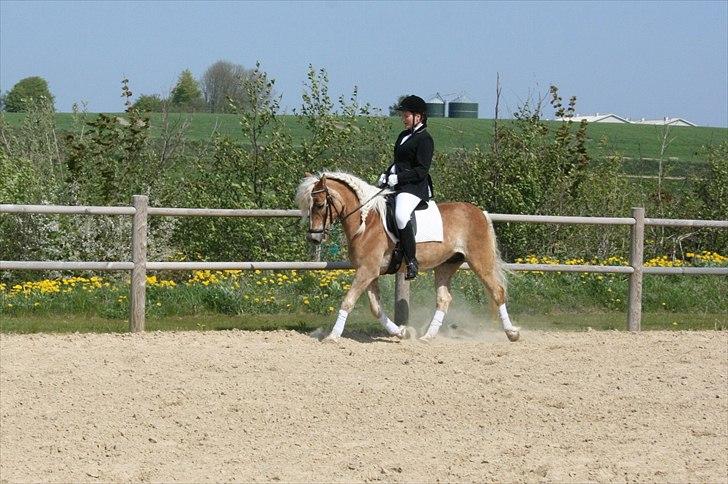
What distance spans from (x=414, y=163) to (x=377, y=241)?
2.65ft

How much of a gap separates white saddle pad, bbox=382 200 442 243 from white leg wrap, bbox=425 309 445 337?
29.3 inches

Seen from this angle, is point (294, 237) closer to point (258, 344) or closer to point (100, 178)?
point (100, 178)

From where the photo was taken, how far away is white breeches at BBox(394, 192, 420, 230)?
10.3 m

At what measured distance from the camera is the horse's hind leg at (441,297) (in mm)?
10719

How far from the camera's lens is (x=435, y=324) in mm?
10734

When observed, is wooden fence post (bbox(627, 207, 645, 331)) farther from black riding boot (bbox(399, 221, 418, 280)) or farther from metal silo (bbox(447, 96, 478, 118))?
metal silo (bbox(447, 96, 478, 118))

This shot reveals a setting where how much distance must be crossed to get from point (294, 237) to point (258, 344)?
12.6 feet

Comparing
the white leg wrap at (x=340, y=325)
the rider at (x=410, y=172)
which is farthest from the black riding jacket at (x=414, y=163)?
the white leg wrap at (x=340, y=325)

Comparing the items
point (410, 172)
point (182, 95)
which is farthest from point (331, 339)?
point (182, 95)

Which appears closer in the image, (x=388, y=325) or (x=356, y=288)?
(x=356, y=288)

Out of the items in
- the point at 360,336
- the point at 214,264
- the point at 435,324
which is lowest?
the point at 360,336

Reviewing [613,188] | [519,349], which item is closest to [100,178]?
[519,349]

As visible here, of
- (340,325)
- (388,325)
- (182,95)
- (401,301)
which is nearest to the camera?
(340,325)

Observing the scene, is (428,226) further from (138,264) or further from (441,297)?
(138,264)
